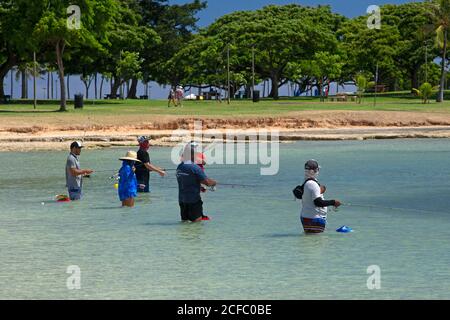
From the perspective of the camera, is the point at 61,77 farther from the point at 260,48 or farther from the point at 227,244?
the point at 227,244

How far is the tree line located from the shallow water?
48.7 m

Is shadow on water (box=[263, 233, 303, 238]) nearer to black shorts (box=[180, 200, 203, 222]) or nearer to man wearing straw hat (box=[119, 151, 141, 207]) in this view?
black shorts (box=[180, 200, 203, 222])

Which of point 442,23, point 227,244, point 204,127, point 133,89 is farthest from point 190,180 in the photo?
point 133,89

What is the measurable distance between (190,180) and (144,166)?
547cm

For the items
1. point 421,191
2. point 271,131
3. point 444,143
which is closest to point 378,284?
point 421,191

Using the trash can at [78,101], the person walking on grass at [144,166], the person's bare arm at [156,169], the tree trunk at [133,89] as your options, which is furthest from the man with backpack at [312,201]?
the tree trunk at [133,89]

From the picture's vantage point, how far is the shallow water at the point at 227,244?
542 inches

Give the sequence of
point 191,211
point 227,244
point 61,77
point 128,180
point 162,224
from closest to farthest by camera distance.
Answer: point 227,244, point 191,211, point 162,224, point 128,180, point 61,77

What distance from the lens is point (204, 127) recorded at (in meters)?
53.3

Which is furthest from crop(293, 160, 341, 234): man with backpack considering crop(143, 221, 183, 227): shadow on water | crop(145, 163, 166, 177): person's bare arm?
crop(145, 163, 166, 177): person's bare arm

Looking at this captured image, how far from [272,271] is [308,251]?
5.74 feet

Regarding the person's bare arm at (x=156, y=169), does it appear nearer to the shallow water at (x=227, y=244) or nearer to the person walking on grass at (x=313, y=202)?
the shallow water at (x=227, y=244)

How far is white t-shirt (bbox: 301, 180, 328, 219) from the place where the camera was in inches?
660
